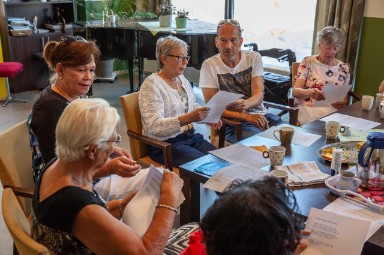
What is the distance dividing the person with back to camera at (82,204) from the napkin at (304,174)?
0.58 meters

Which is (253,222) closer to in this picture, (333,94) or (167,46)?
(167,46)

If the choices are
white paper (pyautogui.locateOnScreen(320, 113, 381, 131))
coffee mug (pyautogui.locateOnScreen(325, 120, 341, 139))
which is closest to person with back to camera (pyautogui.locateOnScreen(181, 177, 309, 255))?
coffee mug (pyautogui.locateOnScreen(325, 120, 341, 139))

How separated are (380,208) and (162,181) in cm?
81

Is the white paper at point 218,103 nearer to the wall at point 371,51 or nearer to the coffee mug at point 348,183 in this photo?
the coffee mug at point 348,183

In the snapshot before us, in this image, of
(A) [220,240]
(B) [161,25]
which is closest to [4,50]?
(B) [161,25]

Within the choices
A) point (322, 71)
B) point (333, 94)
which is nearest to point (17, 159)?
point (333, 94)

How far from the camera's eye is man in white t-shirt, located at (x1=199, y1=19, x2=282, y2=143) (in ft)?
10.2

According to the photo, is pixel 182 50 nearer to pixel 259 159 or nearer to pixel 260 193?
pixel 259 159

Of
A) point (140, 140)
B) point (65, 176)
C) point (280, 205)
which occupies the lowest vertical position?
point (140, 140)

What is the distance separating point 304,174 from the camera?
1953 mm

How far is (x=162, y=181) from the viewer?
1713 millimetres

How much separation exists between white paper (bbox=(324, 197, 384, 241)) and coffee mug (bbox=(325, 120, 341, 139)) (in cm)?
70

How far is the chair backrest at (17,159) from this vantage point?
208 cm

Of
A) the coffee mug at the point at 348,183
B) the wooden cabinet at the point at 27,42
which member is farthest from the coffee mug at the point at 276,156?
the wooden cabinet at the point at 27,42
